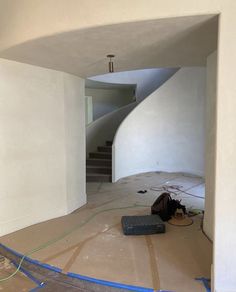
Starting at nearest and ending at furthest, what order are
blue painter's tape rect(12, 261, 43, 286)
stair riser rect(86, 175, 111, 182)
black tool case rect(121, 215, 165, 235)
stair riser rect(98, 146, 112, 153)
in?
blue painter's tape rect(12, 261, 43, 286) < black tool case rect(121, 215, 165, 235) < stair riser rect(86, 175, 111, 182) < stair riser rect(98, 146, 112, 153)

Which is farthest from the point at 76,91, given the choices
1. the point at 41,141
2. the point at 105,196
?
the point at 105,196

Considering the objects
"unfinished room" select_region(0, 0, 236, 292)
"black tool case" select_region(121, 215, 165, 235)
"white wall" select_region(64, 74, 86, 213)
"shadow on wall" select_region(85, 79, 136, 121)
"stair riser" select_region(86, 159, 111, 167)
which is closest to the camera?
"unfinished room" select_region(0, 0, 236, 292)

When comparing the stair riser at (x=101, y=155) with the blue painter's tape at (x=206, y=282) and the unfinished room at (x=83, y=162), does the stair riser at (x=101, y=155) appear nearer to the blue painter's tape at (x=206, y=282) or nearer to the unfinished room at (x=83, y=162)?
the unfinished room at (x=83, y=162)

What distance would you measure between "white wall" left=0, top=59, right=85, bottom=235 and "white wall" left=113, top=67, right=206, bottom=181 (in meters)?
2.65

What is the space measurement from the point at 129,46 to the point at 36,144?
1.73 m

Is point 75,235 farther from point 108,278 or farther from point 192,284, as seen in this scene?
point 192,284

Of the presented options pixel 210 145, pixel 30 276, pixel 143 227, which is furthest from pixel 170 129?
pixel 30 276

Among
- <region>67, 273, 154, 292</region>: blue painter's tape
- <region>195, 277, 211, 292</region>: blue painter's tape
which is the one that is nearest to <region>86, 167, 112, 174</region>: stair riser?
<region>67, 273, 154, 292</region>: blue painter's tape

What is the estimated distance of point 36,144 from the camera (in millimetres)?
3213

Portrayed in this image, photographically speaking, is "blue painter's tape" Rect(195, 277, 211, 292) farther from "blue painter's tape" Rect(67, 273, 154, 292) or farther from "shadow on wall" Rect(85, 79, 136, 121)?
"shadow on wall" Rect(85, 79, 136, 121)

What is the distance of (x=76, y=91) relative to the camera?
371 centimetres

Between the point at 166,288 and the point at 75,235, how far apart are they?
130cm

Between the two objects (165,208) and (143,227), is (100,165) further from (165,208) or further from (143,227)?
(143,227)

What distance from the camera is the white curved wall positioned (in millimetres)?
6815
